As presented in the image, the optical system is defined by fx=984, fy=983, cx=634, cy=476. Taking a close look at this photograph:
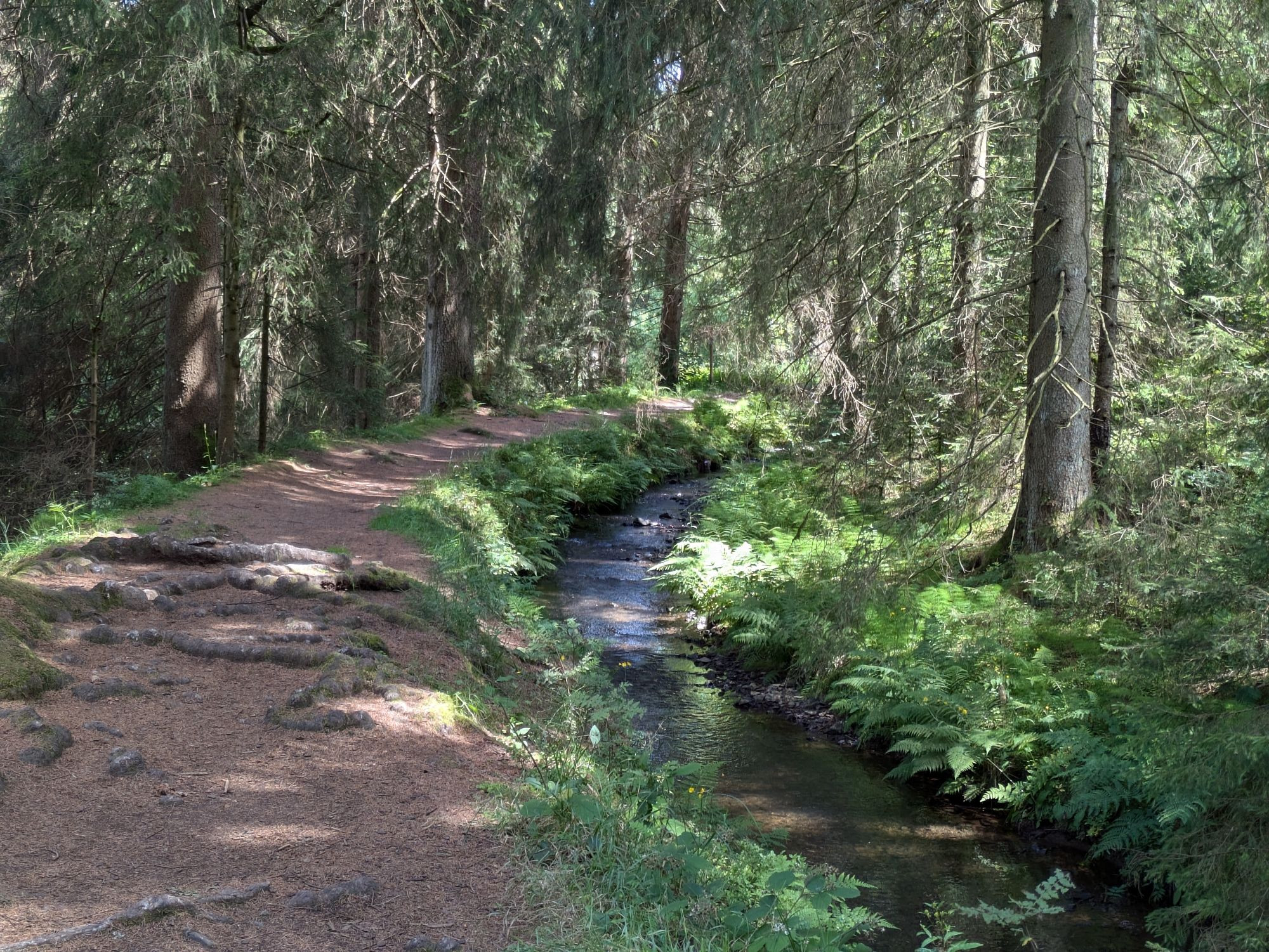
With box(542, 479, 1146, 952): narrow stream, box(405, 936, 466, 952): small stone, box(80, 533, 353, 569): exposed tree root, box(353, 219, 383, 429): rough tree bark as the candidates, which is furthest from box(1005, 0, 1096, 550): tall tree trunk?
box(353, 219, 383, 429): rough tree bark

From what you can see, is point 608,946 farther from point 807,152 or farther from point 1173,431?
point 807,152

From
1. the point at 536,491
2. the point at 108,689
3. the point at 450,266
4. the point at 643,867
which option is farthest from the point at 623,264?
the point at 643,867

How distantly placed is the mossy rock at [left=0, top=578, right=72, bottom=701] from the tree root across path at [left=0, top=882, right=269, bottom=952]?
1895 millimetres

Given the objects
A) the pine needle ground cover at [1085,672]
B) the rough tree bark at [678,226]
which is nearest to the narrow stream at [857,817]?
the pine needle ground cover at [1085,672]

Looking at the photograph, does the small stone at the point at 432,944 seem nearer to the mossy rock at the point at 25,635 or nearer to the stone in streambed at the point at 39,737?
the stone in streambed at the point at 39,737

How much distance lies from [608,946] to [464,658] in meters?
3.52

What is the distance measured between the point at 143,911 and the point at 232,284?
11.7 meters

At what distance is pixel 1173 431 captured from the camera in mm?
7176

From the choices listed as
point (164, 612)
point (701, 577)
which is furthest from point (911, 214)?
point (164, 612)

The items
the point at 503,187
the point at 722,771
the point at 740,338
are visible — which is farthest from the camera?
the point at 503,187

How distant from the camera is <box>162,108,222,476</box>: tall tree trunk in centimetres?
1209

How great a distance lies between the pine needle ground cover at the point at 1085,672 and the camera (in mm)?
4477

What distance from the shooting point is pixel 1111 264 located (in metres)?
8.33

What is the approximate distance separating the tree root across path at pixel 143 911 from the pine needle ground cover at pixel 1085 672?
3.83m
